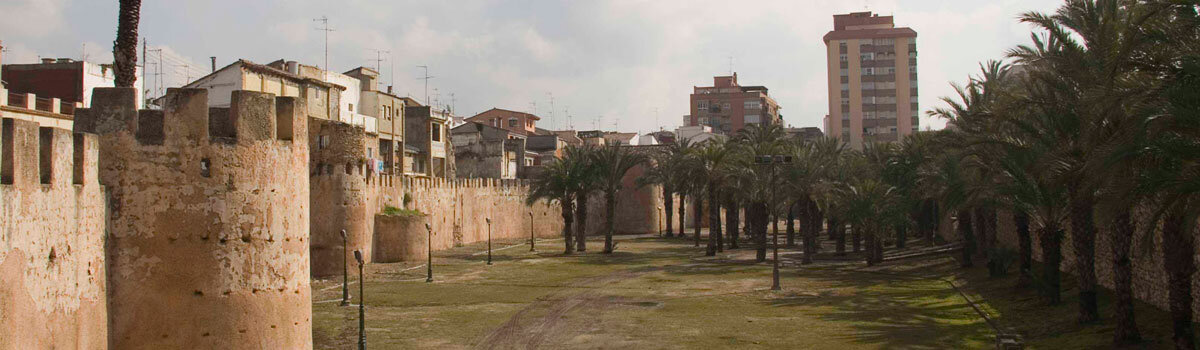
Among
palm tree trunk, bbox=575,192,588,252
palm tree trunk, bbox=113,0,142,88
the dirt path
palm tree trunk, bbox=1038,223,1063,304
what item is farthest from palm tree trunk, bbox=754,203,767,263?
palm tree trunk, bbox=113,0,142,88

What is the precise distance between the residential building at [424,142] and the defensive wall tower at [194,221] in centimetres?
5155

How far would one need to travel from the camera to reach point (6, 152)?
11.0m

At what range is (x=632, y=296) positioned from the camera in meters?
32.2

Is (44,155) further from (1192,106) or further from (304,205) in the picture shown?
(1192,106)

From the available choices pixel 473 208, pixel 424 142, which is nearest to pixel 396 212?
pixel 473 208

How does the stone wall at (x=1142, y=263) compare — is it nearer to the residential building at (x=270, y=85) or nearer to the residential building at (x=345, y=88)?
the residential building at (x=270, y=85)

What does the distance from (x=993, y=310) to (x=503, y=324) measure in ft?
42.3

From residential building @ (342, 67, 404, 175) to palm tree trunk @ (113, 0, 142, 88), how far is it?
45058mm

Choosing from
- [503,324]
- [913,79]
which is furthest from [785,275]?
[913,79]

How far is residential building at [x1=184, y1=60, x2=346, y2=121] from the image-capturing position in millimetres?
50938

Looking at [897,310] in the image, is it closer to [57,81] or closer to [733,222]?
[733,222]

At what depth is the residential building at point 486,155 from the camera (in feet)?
248

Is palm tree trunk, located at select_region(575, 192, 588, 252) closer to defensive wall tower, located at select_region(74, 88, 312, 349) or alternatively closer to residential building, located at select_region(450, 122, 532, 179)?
residential building, located at select_region(450, 122, 532, 179)

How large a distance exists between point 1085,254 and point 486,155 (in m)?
56.5
